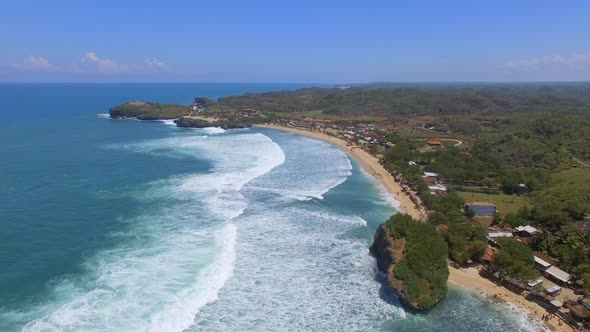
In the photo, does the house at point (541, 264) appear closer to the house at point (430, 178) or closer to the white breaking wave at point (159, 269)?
the house at point (430, 178)

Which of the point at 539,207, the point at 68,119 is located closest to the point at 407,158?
the point at 539,207

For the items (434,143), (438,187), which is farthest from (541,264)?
(434,143)

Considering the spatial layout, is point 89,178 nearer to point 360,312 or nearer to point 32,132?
→ point 360,312

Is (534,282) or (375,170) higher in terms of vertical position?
(375,170)

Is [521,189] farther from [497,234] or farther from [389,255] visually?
[389,255]

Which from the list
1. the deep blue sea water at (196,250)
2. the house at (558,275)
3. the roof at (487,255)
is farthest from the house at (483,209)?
the house at (558,275)

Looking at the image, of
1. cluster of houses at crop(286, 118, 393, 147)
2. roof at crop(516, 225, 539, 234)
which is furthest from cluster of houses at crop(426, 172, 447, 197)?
cluster of houses at crop(286, 118, 393, 147)

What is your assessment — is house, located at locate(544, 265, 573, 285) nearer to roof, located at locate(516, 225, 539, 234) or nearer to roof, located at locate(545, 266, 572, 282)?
roof, located at locate(545, 266, 572, 282)
